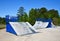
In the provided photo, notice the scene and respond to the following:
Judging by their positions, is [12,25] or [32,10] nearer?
[12,25]

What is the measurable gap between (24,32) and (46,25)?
11.7 meters

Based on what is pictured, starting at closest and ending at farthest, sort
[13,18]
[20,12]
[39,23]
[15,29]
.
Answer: [15,29] < [13,18] < [39,23] < [20,12]

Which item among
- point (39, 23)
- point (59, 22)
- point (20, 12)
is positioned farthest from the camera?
point (20, 12)

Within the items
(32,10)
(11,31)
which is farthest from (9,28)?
(32,10)

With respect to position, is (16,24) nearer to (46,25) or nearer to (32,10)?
(46,25)

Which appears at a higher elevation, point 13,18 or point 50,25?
point 13,18

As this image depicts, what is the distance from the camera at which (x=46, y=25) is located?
24.1 meters

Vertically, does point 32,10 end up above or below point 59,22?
above

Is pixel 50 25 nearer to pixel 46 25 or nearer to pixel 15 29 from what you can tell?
pixel 46 25

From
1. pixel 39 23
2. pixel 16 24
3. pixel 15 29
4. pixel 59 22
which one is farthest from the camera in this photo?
pixel 59 22

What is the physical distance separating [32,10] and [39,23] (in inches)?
619

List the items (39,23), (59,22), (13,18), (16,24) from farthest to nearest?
(59,22), (39,23), (13,18), (16,24)

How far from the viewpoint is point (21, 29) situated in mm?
13250

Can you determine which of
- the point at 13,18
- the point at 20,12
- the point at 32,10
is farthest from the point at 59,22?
the point at 13,18
